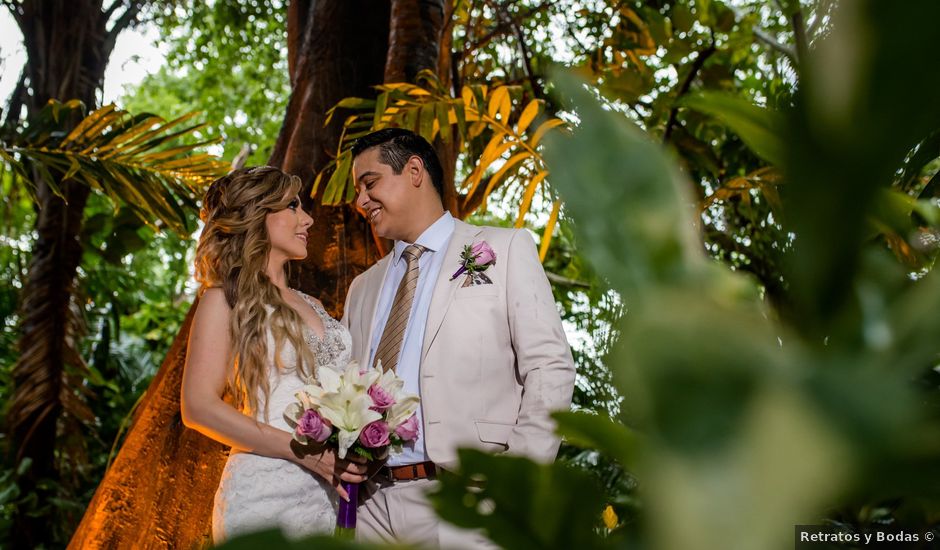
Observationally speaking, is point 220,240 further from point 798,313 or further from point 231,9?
point 231,9

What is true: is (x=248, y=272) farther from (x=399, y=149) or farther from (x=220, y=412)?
(x=399, y=149)

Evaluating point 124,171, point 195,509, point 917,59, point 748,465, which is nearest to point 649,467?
point 748,465

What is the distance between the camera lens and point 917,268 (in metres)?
1.16

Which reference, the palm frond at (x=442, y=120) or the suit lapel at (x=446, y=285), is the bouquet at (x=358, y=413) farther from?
the palm frond at (x=442, y=120)

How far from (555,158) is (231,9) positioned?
8088 millimetres

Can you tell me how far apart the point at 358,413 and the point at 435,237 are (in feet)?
2.49

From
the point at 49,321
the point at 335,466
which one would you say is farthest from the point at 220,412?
the point at 49,321

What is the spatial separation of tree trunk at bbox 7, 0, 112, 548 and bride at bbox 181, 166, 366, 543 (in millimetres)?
2330

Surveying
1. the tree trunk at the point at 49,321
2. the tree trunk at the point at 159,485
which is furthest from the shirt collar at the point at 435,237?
the tree trunk at the point at 49,321

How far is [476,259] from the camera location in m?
2.41

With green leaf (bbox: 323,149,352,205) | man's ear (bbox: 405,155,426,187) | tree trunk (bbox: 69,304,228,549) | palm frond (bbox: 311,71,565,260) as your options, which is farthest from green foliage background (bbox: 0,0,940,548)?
tree trunk (bbox: 69,304,228,549)

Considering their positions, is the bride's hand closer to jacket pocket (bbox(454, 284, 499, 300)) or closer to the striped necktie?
the striped necktie

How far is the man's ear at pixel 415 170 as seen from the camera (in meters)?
2.68

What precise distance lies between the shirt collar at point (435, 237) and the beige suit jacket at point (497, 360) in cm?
15
